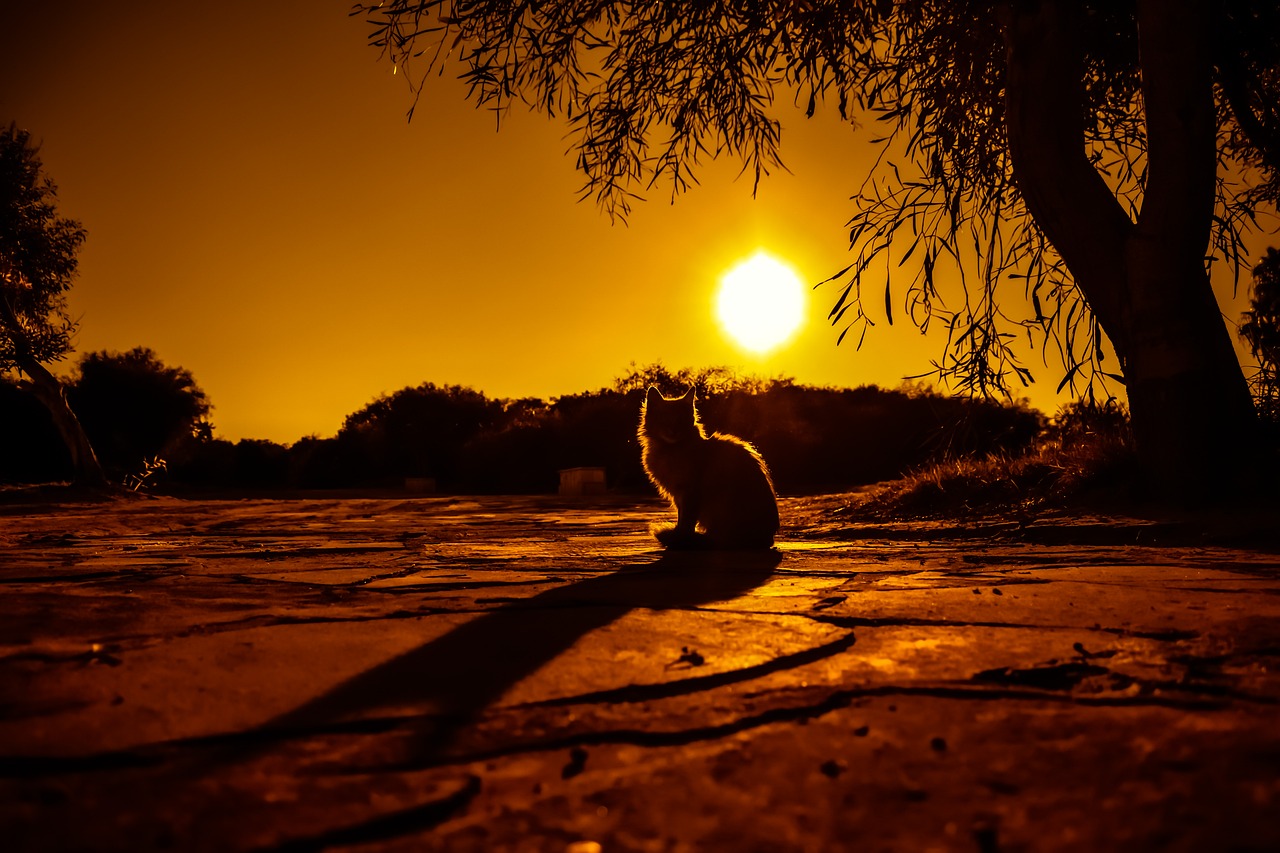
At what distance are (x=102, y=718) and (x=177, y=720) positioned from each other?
12 centimetres

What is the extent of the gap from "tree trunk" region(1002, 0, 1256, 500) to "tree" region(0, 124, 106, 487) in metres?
14.3

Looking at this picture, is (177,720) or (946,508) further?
(946,508)

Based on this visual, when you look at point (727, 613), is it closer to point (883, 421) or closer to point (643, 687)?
point (643, 687)

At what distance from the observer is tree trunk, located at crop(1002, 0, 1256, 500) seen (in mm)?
4855

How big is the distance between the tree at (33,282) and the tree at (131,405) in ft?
29.4

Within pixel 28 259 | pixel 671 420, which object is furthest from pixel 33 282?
pixel 671 420

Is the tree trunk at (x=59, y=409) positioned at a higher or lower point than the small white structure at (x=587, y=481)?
higher

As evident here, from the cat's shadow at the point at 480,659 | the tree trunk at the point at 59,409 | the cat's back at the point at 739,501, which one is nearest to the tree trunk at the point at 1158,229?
the cat's back at the point at 739,501

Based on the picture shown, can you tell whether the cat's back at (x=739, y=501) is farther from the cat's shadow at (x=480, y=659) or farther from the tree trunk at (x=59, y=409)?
the tree trunk at (x=59, y=409)

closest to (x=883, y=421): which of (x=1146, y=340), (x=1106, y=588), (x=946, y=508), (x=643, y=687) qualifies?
(x=946, y=508)

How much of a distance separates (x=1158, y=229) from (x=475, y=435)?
67.4 feet

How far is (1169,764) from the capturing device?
1.13 meters

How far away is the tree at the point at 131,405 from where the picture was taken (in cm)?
2344

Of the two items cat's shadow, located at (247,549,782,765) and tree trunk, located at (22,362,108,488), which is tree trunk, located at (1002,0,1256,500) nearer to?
cat's shadow, located at (247,549,782,765)
